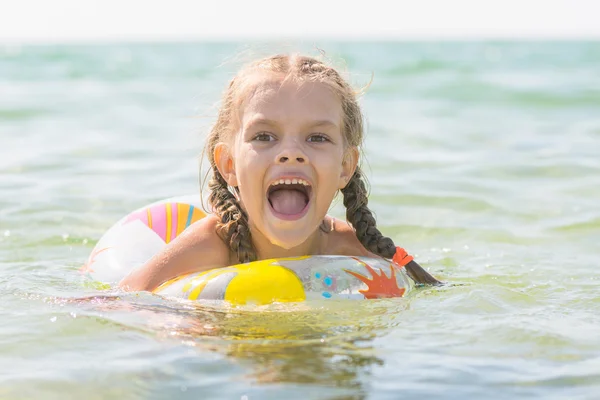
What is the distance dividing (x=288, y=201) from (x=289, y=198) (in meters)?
0.01

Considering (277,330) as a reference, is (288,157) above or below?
above

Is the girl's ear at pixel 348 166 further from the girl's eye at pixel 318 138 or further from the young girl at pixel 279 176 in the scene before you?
the girl's eye at pixel 318 138

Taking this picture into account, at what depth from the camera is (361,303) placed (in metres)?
3.82

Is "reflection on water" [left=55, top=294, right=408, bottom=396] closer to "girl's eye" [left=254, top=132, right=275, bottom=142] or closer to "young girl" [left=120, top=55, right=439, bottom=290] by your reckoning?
"young girl" [left=120, top=55, right=439, bottom=290]

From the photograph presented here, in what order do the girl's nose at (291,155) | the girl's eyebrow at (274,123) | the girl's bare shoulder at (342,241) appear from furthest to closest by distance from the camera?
the girl's bare shoulder at (342,241)
the girl's eyebrow at (274,123)
the girl's nose at (291,155)

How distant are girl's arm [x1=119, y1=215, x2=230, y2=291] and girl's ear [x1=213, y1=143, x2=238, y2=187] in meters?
0.20

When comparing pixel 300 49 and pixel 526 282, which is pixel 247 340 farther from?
pixel 526 282

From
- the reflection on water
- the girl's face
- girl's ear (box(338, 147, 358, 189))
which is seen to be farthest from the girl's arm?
girl's ear (box(338, 147, 358, 189))

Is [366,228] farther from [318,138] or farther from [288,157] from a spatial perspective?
[288,157]

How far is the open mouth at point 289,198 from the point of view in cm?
384

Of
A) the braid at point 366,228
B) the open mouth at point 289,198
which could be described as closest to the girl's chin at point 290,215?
the open mouth at point 289,198

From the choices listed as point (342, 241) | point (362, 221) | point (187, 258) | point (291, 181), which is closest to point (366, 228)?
point (362, 221)

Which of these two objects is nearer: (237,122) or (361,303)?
(361,303)

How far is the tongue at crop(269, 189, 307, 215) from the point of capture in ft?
12.6
